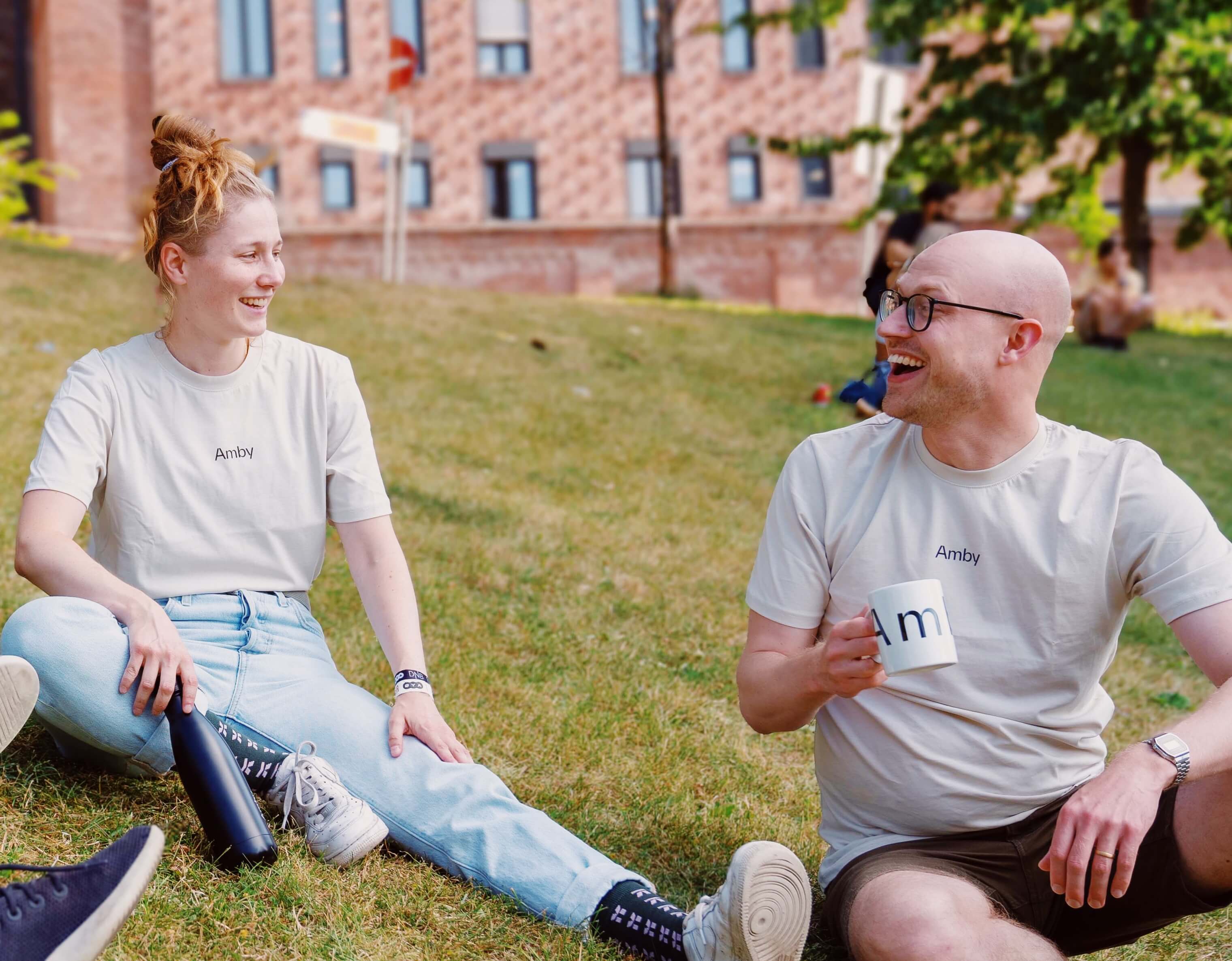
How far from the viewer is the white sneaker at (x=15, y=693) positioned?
254 centimetres

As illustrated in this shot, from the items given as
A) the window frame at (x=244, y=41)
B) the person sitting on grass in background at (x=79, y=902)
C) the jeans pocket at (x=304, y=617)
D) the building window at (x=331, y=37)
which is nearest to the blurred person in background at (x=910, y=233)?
the jeans pocket at (x=304, y=617)

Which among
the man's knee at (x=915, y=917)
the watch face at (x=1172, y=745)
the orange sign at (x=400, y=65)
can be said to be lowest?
the man's knee at (x=915, y=917)

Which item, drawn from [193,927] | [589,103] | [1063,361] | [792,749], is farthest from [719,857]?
[589,103]

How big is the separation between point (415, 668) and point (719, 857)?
916 millimetres

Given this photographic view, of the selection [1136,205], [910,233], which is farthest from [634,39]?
[910,233]

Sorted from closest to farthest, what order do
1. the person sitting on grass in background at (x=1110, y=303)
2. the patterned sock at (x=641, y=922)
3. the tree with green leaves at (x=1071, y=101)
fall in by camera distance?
the patterned sock at (x=641, y=922) → the person sitting on grass in background at (x=1110, y=303) → the tree with green leaves at (x=1071, y=101)

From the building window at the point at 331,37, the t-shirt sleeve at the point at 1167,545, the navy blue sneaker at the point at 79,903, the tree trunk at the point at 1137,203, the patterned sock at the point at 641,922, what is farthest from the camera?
the building window at the point at 331,37

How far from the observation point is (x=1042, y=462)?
2.57 metres

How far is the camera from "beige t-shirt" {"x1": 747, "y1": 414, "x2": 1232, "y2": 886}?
2.49m

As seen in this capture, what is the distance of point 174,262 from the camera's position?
3.00m

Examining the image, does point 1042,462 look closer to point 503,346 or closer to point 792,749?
point 792,749

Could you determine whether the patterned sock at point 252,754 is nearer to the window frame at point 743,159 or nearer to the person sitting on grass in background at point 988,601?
the person sitting on grass in background at point 988,601

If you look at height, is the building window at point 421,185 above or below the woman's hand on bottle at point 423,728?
above

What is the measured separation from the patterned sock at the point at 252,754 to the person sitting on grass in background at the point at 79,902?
65 centimetres
